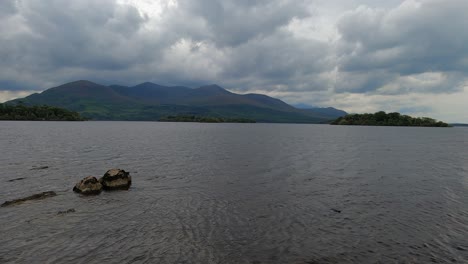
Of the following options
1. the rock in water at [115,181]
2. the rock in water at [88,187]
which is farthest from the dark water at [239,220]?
the rock in water at [115,181]

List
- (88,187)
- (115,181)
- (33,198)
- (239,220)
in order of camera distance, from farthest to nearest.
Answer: (115,181), (88,187), (33,198), (239,220)

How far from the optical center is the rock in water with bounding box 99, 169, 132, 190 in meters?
32.2

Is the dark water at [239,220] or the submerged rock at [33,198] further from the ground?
the submerged rock at [33,198]

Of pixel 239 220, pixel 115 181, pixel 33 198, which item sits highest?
pixel 115 181

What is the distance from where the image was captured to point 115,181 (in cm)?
3259

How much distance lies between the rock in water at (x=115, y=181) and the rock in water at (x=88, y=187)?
0.84 m

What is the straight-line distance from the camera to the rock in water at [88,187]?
30.2m

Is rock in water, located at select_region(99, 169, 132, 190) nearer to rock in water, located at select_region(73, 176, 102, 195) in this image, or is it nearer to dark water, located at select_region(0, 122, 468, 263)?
rock in water, located at select_region(73, 176, 102, 195)

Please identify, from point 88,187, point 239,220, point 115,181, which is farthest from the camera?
point 115,181

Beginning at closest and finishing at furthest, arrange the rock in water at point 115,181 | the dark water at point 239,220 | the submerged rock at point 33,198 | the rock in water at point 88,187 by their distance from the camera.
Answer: the dark water at point 239,220, the submerged rock at point 33,198, the rock in water at point 88,187, the rock in water at point 115,181

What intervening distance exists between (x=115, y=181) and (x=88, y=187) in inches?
117

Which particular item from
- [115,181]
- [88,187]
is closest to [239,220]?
[115,181]

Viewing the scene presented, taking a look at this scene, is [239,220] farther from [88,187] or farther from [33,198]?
[33,198]

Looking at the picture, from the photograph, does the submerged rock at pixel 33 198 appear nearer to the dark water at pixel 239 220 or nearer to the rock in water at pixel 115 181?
the dark water at pixel 239 220
